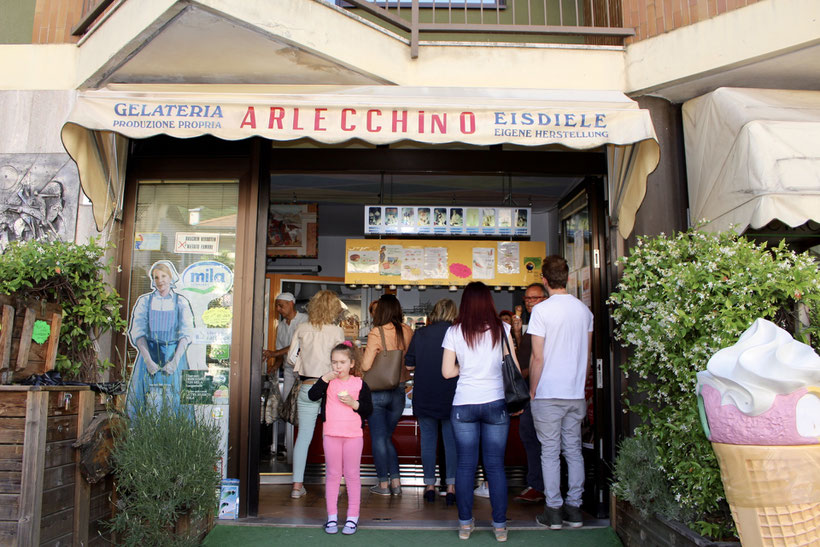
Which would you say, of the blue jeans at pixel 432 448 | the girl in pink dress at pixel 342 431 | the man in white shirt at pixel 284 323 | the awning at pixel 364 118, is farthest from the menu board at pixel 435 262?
the awning at pixel 364 118

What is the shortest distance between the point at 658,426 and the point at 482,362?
3.97 ft

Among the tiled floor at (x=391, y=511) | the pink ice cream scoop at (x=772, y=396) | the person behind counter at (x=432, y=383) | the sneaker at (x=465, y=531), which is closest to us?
the pink ice cream scoop at (x=772, y=396)

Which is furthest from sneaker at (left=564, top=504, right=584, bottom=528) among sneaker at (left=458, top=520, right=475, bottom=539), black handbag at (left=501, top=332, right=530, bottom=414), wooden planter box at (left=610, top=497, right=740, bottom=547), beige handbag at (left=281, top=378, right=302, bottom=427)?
beige handbag at (left=281, top=378, right=302, bottom=427)

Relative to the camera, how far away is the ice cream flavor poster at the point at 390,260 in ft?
25.2

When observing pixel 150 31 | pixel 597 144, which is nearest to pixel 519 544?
pixel 597 144

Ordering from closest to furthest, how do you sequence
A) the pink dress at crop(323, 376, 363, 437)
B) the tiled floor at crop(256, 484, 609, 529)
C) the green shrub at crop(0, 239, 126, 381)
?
the green shrub at crop(0, 239, 126, 381)
the pink dress at crop(323, 376, 363, 437)
the tiled floor at crop(256, 484, 609, 529)

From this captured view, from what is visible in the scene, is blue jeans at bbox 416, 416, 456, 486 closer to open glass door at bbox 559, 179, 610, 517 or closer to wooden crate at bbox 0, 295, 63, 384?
open glass door at bbox 559, 179, 610, 517

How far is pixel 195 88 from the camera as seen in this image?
5.04 m

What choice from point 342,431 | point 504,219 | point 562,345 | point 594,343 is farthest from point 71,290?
point 504,219

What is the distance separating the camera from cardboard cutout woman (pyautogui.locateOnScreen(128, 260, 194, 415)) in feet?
17.8

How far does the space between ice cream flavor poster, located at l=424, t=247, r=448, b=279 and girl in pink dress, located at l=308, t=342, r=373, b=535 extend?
2.86m

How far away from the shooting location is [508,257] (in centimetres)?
770

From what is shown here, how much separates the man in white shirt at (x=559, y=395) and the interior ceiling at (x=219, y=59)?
235cm

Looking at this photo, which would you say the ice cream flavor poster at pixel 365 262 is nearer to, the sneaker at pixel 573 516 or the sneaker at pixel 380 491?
the sneaker at pixel 380 491
